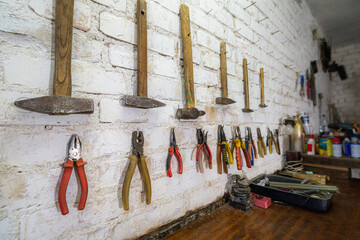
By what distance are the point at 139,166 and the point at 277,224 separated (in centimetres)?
79

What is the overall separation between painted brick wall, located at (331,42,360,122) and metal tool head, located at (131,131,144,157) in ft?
17.0

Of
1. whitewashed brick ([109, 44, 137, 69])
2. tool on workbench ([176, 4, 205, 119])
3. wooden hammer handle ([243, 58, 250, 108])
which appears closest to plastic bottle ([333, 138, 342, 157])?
wooden hammer handle ([243, 58, 250, 108])

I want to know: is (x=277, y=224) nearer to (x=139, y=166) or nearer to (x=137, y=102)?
(x=139, y=166)

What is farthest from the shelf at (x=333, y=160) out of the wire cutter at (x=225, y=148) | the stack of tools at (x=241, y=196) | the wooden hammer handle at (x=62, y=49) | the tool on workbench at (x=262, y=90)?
the wooden hammer handle at (x=62, y=49)

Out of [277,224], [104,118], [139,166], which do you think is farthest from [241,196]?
[104,118]

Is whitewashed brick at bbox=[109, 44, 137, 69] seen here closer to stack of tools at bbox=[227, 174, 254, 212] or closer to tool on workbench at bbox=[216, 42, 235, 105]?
tool on workbench at bbox=[216, 42, 235, 105]

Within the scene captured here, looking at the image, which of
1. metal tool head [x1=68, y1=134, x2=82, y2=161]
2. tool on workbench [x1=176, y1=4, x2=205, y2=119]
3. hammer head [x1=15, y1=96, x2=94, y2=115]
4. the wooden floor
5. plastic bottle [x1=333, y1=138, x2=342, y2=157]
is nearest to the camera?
hammer head [x1=15, y1=96, x2=94, y2=115]

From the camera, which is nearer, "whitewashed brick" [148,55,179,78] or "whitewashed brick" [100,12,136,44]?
"whitewashed brick" [100,12,136,44]

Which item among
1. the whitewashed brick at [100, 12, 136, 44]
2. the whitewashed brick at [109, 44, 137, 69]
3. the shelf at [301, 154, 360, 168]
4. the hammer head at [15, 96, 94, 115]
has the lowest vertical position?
the shelf at [301, 154, 360, 168]

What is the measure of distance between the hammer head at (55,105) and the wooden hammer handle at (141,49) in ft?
0.77

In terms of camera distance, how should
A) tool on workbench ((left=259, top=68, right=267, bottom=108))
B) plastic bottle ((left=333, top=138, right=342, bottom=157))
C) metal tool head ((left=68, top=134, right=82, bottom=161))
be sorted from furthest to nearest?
plastic bottle ((left=333, top=138, right=342, bottom=157))
tool on workbench ((left=259, top=68, right=267, bottom=108))
metal tool head ((left=68, top=134, right=82, bottom=161))

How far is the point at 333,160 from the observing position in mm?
1826

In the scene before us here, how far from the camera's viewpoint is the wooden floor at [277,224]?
2.79 feet

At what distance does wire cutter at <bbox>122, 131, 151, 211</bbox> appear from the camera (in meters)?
0.70
